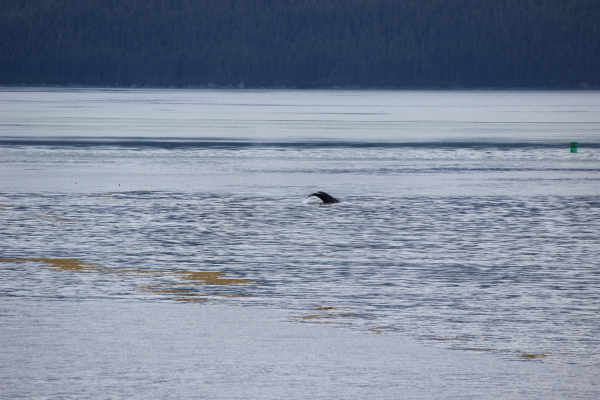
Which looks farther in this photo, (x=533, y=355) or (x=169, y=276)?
(x=169, y=276)

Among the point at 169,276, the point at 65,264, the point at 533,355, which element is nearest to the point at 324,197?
the point at 65,264

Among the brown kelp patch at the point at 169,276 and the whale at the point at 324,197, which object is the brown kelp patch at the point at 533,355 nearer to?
the brown kelp patch at the point at 169,276

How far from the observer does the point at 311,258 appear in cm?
1279

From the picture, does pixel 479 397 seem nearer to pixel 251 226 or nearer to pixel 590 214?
pixel 251 226

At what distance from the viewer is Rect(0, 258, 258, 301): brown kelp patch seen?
10344 millimetres

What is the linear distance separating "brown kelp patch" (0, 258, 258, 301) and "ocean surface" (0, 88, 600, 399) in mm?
31

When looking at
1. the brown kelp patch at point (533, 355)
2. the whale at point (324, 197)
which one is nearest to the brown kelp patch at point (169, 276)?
the brown kelp patch at point (533, 355)

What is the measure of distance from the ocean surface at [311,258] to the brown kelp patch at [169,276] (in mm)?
31

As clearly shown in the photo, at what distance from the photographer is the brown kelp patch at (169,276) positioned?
10.3 metres

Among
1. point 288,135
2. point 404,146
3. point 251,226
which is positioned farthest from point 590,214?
point 288,135

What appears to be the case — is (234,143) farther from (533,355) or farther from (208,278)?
(533,355)

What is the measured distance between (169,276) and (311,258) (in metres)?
2.12

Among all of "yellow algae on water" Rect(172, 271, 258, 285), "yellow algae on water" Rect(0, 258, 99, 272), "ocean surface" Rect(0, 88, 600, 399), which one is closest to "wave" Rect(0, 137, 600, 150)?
"ocean surface" Rect(0, 88, 600, 399)

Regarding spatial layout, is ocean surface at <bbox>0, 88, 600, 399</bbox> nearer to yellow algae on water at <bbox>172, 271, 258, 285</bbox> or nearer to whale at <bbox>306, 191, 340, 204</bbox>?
yellow algae on water at <bbox>172, 271, 258, 285</bbox>
